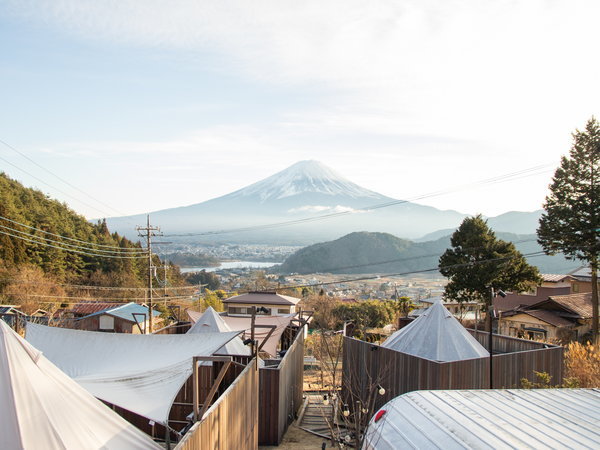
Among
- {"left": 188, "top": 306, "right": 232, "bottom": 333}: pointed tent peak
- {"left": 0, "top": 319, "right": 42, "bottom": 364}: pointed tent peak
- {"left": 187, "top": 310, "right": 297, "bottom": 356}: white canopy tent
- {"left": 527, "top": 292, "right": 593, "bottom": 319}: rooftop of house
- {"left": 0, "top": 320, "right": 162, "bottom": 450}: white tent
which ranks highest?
{"left": 0, "top": 319, "right": 42, "bottom": 364}: pointed tent peak

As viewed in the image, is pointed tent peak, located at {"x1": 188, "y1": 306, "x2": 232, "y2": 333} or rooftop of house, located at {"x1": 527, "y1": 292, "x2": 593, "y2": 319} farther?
rooftop of house, located at {"x1": 527, "y1": 292, "x2": 593, "y2": 319}

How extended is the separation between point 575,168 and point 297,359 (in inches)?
637

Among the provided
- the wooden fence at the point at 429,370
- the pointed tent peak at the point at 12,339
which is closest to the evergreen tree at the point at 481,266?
the wooden fence at the point at 429,370

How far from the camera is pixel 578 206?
21531 mm

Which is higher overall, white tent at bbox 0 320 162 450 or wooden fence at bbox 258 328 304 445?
white tent at bbox 0 320 162 450

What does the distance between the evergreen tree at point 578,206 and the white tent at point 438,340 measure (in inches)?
457

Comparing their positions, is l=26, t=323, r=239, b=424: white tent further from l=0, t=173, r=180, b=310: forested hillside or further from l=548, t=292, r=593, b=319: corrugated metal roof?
l=548, t=292, r=593, b=319: corrugated metal roof

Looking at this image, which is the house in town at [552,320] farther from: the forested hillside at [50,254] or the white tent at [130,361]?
the forested hillside at [50,254]

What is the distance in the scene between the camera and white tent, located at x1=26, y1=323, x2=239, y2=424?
7.19 m

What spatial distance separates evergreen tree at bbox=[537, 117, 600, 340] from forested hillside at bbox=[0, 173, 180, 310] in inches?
938

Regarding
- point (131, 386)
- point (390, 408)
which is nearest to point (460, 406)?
point (390, 408)

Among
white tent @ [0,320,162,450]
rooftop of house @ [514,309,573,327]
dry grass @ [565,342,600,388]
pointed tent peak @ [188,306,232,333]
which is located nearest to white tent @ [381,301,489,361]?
dry grass @ [565,342,600,388]

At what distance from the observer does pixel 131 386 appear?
24.5 ft

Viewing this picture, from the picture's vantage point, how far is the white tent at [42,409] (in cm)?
469
